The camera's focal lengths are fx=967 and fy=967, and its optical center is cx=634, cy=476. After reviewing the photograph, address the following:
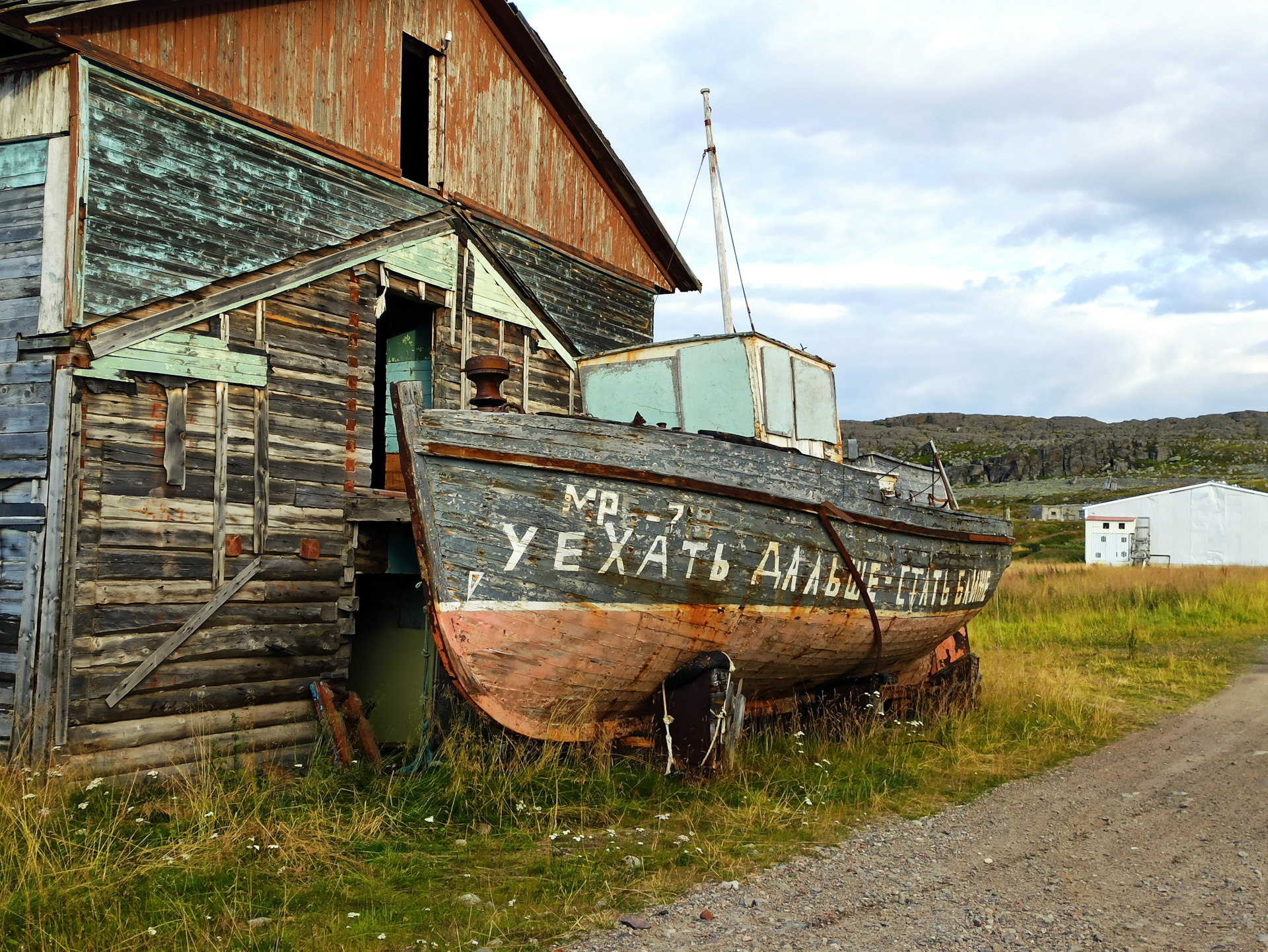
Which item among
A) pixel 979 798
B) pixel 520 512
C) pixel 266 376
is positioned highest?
pixel 266 376

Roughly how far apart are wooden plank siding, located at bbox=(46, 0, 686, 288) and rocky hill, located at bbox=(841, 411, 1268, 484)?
70.9 meters

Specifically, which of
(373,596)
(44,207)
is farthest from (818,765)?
(44,207)

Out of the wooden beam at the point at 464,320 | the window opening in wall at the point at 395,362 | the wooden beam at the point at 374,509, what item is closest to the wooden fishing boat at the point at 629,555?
the wooden beam at the point at 374,509

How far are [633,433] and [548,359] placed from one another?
18.3 ft

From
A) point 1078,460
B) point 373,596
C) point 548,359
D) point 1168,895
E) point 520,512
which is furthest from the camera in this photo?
point 1078,460

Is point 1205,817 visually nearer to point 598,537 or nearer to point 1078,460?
point 598,537

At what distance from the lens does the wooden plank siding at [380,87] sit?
26.3ft

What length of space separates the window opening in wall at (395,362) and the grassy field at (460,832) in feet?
13.4

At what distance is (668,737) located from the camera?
6730 millimetres

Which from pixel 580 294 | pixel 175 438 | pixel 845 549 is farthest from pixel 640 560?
pixel 580 294

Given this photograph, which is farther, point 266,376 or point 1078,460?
point 1078,460

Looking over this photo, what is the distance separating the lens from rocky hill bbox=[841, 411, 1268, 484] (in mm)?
95500

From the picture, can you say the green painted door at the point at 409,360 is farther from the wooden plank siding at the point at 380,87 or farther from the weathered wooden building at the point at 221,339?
the wooden plank siding at the point at 380,87

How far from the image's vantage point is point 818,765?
23.7 feet
